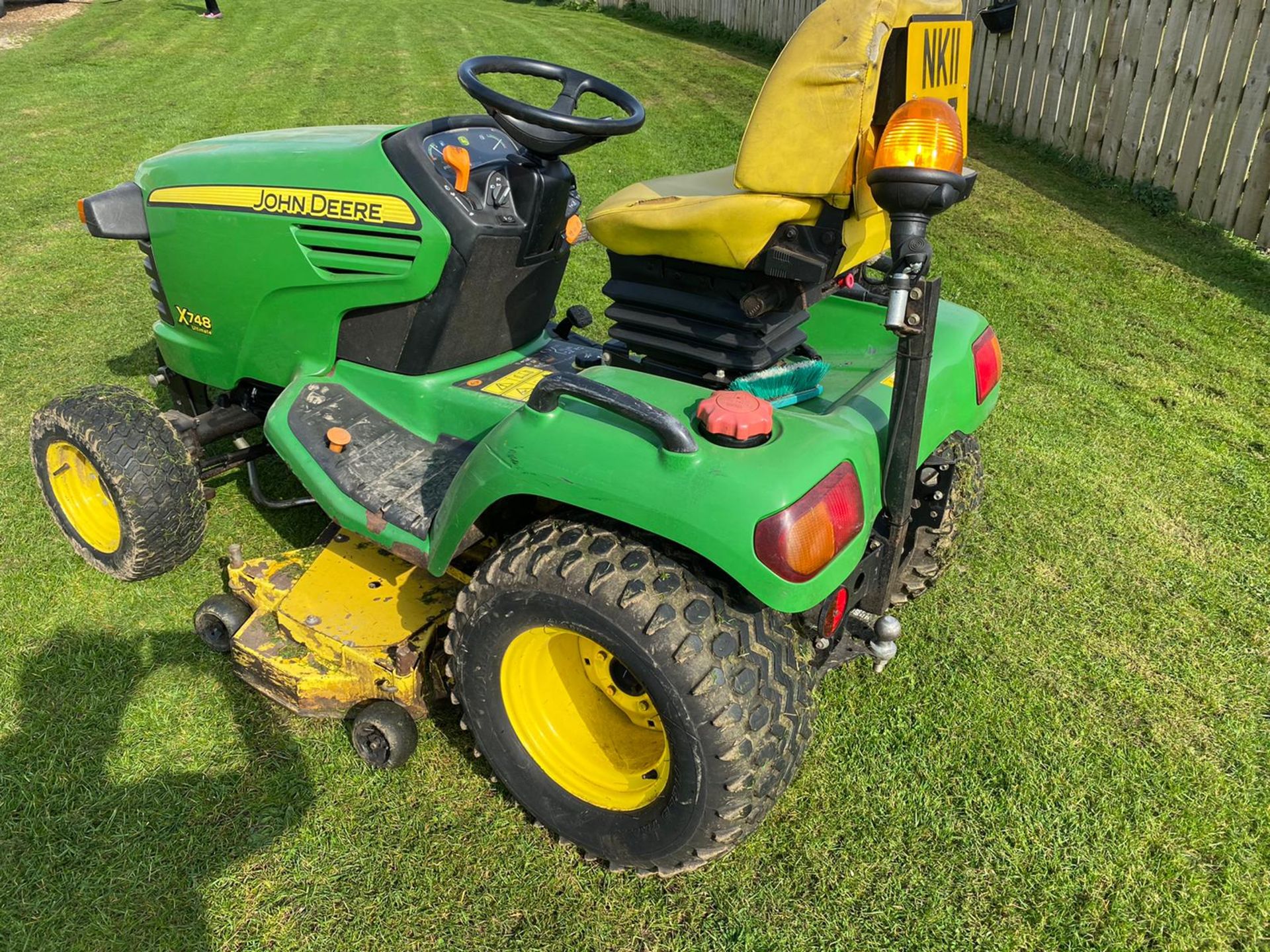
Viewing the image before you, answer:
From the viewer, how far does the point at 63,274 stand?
5914 mm

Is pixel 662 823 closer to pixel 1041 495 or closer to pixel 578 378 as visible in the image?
pixel 578 378

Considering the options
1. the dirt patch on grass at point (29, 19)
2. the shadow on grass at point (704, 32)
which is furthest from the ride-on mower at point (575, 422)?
the dirt patch on grass at point (29, 19)

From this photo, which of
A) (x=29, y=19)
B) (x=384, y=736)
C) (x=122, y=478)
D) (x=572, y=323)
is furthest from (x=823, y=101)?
(x=29, y=19)

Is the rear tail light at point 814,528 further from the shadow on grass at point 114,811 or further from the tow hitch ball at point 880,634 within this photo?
the shadow on grass at point 114,811

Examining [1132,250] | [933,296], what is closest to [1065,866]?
[933,296]

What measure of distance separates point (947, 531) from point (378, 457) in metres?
1.75

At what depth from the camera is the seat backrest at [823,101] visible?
1.74 meters

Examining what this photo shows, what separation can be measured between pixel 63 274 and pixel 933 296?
615 cm

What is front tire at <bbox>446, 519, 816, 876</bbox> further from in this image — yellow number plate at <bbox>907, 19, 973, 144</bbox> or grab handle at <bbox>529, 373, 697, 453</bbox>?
yellow number plate at <bbox>907, 19, 973, 144</bbox>

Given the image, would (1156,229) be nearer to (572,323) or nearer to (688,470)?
(572,323)

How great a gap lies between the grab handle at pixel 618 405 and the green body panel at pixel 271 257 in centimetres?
94

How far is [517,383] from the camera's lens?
287cm

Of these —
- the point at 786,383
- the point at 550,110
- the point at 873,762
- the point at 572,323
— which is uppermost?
the point at 550,110

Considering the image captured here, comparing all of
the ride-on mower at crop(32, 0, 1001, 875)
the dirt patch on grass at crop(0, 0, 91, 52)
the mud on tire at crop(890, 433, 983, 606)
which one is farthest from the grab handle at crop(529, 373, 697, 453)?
the dirt patch on grass at crop(0, 0, 91, 52)
